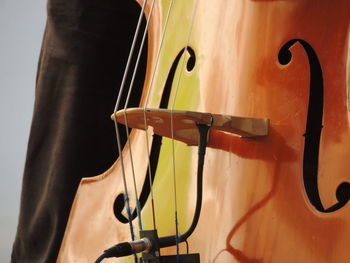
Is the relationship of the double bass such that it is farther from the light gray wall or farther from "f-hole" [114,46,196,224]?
the light gray wall

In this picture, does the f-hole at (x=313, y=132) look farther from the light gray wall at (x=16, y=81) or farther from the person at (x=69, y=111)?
the light gray wall at (x=16, y=81)

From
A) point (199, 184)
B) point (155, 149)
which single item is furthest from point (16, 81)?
point (199, 184)

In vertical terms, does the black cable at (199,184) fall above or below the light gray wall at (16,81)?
below

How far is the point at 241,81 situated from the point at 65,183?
A: 527 mm

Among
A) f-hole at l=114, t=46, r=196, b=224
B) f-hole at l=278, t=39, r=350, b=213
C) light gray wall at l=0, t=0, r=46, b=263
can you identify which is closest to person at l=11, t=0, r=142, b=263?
f-hole at l=114, t=46, r=196, b=224

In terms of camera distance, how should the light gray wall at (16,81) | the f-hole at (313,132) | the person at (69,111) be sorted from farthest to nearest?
the light gray wall at (16,81)
the person at (69,111)
the f-hole at (313,132)

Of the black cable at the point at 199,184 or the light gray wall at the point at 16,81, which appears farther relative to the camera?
the light gray wall at the point at 16,81

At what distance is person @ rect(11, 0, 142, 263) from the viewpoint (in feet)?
3.17

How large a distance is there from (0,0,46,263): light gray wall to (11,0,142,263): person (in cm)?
40

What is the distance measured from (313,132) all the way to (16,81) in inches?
43.5

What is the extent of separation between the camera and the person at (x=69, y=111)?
967 millimetres

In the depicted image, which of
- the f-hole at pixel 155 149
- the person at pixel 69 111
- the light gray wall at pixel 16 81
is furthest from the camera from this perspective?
the light gray wall at pixel 16 81

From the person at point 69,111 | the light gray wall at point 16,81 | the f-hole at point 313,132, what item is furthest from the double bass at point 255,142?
the light gray wall at point 16,81

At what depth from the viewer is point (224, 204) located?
520 millimetres
